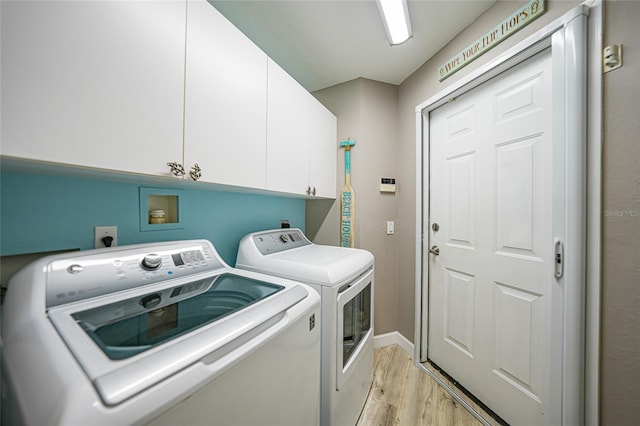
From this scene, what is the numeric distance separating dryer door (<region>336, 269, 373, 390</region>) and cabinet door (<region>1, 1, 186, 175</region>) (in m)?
1.04

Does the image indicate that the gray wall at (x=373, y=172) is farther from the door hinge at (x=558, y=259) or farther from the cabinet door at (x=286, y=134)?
the door hinge at (x=558, y=259)

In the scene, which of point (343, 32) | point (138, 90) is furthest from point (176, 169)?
point (343, 32)

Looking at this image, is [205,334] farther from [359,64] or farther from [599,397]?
[359,64]

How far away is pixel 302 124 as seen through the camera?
170 cm

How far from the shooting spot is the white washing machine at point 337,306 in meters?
1.09

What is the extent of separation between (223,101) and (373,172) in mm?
1484

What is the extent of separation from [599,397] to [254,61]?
2283 millimetres

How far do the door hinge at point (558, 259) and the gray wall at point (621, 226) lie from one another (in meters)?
0.13

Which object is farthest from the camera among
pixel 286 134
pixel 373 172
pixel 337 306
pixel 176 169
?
pixel 373 172

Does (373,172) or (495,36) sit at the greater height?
(495,36)

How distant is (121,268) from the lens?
2.85 feet

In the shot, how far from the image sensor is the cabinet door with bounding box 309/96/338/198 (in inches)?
72.5

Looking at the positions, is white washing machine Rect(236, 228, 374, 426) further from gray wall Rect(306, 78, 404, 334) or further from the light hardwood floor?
gray wall Rect(306, 78, 404, 334)

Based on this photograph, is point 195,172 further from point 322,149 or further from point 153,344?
point 322,149
